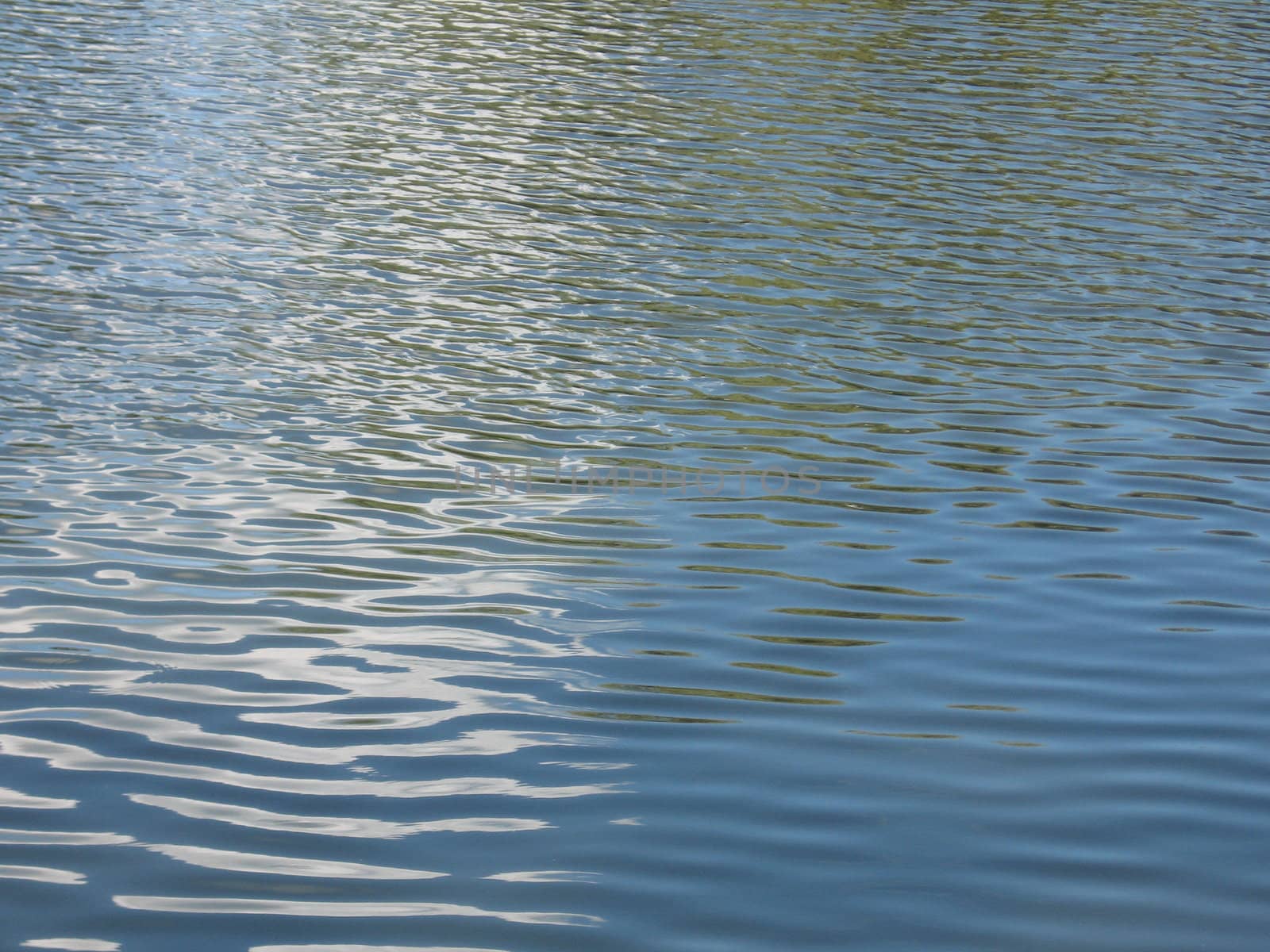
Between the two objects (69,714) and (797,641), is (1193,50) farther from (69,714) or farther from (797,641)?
(69,714)

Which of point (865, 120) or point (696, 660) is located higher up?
point (865, 120)

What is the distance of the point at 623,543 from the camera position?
8.13 m

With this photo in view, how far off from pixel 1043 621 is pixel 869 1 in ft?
84.7

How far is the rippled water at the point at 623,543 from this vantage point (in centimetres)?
507

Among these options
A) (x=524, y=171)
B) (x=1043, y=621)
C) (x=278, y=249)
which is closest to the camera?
(x=1043, y=621)

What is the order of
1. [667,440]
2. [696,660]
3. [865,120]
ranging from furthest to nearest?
[865,120] < [667,440] < [696,660]

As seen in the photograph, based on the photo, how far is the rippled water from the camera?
5070 mm

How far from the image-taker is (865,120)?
20.8m

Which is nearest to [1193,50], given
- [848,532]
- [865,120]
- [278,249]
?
[865,120]

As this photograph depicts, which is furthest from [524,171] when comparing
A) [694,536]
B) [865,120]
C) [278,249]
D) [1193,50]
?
[1193,50]

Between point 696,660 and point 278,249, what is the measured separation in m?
8.79

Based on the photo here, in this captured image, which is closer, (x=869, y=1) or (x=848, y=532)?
(x=848, y=532)

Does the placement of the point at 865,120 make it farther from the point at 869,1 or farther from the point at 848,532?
the point at 848,532

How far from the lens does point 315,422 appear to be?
9.80 m
